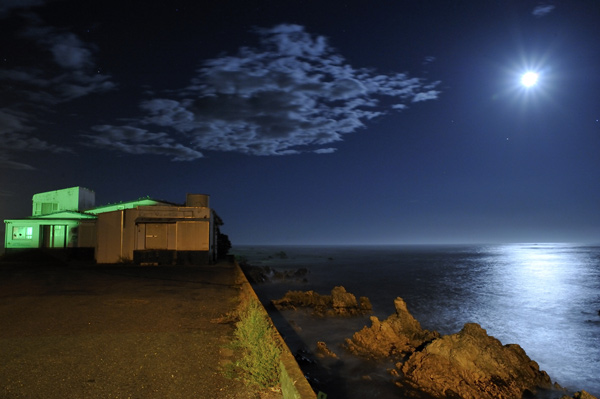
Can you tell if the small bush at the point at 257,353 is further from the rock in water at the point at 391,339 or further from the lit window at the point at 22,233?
the lit window at the point at 22,233

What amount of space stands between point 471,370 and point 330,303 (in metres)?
10.1

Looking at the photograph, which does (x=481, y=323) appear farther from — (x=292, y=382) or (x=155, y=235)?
(x=155, y=235)

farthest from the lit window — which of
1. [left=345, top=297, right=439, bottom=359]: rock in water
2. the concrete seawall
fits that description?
the concrete seawall

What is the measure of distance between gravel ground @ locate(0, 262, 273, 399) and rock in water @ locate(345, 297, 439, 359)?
12.7ft

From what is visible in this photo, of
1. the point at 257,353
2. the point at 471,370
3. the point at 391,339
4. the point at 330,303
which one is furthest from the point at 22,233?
the point at 471,370

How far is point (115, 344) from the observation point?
6.27 meters

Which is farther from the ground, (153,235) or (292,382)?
(153,235)

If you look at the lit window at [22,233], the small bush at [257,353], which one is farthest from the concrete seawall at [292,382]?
the lit window at [22,233]

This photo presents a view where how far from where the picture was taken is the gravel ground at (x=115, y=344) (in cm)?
457

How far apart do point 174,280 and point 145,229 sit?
822 cm

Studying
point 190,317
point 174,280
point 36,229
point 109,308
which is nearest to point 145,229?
point 174,280

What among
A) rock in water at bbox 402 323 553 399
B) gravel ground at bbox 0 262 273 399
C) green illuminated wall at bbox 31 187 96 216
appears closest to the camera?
gravel ground at bbox 0 262 273 399

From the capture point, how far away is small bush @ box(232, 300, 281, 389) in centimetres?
483

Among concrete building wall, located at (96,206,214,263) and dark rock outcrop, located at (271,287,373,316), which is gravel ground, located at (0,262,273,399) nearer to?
dark rock outcrop, located at (271,287,373,316)
